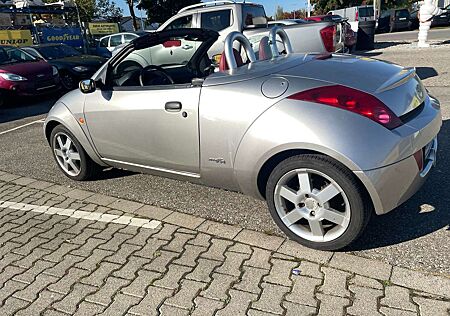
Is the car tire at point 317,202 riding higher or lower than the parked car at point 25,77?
lower

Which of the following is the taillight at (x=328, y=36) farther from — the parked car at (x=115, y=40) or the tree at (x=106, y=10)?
the tree at (x=106, y=10)

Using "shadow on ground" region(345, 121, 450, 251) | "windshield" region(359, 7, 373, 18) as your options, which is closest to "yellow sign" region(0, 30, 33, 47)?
"shadow on ground" region(345, 121, 450, 251)

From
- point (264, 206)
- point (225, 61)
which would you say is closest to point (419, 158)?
point (264, 206)

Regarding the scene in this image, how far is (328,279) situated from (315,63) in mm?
1623

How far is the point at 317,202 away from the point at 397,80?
106cm

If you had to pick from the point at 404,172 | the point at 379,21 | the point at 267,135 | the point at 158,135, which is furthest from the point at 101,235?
the point at 379,21

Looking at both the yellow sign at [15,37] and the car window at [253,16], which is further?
the yellow sign at [15,37]

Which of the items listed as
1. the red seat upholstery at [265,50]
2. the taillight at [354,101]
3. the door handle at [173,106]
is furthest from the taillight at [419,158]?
the door handle at [173,106]

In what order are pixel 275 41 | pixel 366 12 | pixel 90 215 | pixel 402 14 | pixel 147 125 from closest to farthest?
pixel 147 125 < pixel 90 215 < pixel 275 41 < pixel 402 14 < pixel 366 12

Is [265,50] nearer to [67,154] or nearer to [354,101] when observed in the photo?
[354,101]

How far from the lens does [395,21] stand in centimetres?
2428

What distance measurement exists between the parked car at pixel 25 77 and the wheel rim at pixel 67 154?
5.84 meters

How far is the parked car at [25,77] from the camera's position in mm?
8805

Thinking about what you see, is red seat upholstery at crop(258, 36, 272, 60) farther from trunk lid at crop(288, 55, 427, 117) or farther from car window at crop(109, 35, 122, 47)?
car window at crop(109, 35, 122, 47)
